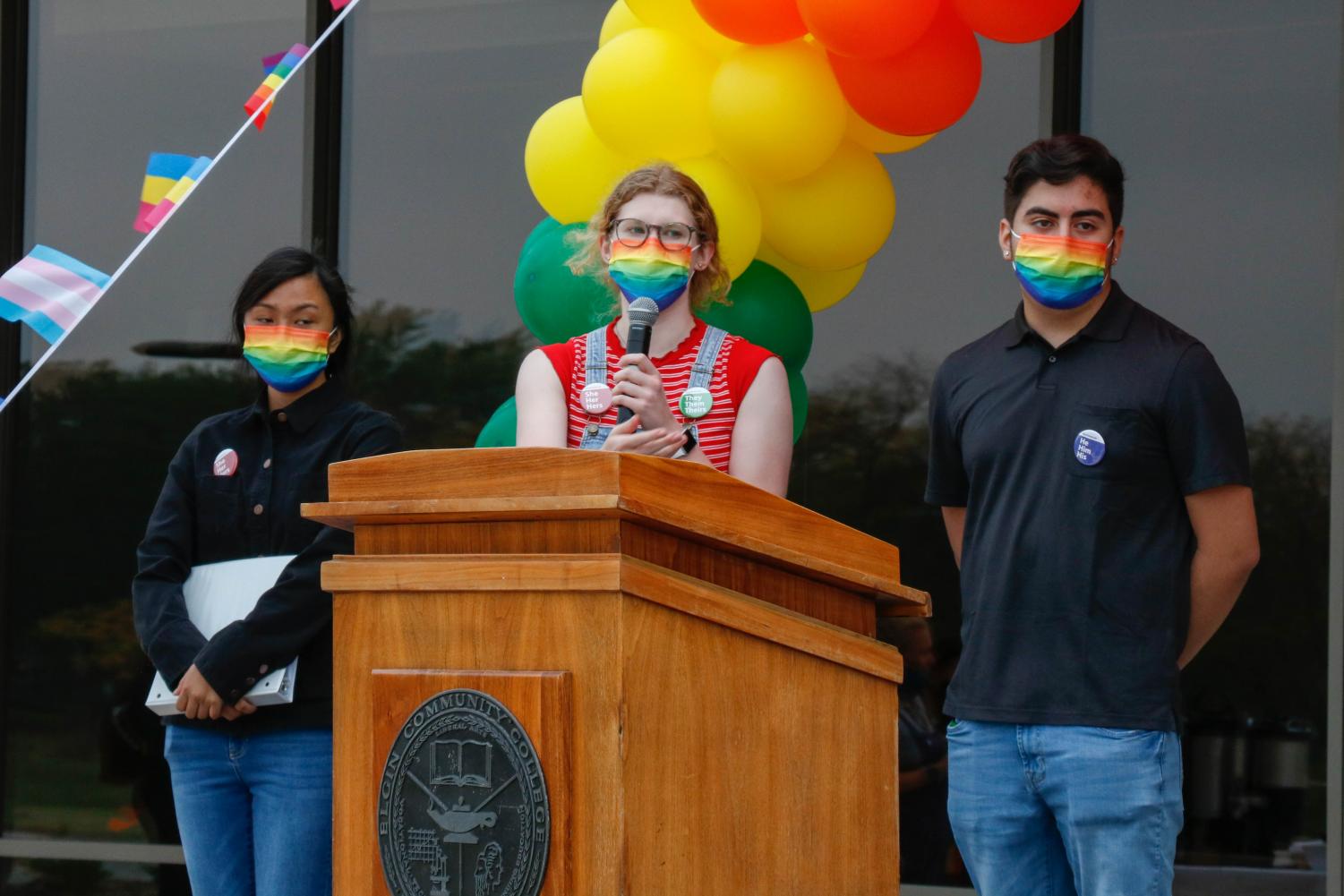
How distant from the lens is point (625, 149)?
11.5ft

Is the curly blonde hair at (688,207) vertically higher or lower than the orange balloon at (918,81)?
lower

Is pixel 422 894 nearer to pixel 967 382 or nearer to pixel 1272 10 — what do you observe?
pixel 967 382

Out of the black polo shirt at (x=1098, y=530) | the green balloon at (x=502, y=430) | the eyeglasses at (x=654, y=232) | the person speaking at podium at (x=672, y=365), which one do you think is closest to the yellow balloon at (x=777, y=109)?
the person speaking at podium at (x=672, y=365)

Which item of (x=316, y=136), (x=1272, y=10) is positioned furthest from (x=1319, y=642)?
(x=316, y=136)

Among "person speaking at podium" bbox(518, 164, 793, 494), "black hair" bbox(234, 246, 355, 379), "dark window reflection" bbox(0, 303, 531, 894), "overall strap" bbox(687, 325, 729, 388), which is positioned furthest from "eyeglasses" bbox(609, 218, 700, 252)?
"dark window reflection" bbox(0, 303, 531, 894)

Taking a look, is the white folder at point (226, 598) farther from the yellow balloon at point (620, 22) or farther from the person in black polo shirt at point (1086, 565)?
the yellow balloon at point (620, 22)

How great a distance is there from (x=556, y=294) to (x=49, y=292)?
1.00m

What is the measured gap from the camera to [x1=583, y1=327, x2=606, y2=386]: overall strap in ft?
9.35

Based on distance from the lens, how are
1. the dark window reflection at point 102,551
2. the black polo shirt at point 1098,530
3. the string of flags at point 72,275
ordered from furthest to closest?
the dark window reflection at point 102,551
the string of flags at point 72,275
the black polo shirt at point 1098,530

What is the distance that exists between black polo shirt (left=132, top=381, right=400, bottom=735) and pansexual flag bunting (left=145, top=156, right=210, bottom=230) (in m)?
0.42

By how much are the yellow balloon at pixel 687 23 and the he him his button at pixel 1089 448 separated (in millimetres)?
1352

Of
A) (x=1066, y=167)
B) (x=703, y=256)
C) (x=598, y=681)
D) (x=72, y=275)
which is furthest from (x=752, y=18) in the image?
(x=598, y=681)

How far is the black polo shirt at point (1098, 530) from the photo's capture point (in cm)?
251

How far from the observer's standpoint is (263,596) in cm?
294
